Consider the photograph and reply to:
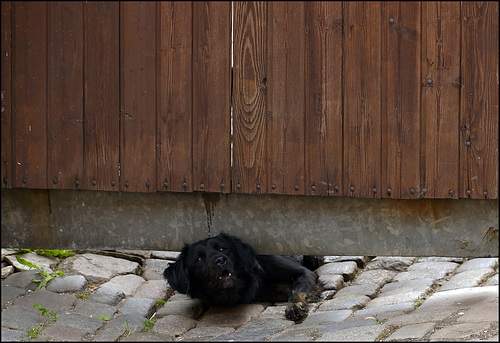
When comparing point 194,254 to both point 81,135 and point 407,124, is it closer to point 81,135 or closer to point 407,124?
point 81,135

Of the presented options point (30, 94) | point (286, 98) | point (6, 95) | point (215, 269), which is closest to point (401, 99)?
point (286, 98)

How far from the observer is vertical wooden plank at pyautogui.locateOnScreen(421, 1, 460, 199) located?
443 centimetres

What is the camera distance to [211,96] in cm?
473

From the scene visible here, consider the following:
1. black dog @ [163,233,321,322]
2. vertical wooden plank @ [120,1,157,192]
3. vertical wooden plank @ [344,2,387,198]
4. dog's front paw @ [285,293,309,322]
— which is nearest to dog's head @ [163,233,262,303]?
black dog @ [163,233,321,322]

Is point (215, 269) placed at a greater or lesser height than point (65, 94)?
lesser

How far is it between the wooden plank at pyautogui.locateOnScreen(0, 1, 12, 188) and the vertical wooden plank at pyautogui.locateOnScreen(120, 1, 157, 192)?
803 mm

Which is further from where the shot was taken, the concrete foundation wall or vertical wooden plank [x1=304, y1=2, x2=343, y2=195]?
the concrete foundation wall

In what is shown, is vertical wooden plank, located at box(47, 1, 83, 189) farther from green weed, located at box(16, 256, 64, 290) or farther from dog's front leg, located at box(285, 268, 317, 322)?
dog's front leg, located at box(285, 268, 317, 322)

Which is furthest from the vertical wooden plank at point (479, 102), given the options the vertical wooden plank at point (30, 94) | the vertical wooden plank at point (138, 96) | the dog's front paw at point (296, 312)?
the vertical wooden plank at point (30, 94)

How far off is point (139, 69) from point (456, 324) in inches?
103

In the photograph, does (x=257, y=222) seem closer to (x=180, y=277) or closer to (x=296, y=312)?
(x=296, y=312)

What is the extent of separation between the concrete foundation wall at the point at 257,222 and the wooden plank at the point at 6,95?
0.88 feet

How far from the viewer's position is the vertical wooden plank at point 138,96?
4.73 meters

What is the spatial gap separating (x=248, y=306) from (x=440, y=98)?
2296 millimetres
